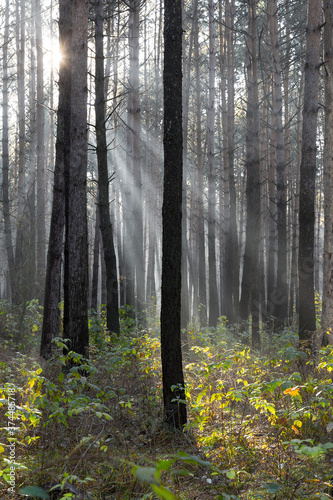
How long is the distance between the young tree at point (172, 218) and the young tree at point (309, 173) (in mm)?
4132

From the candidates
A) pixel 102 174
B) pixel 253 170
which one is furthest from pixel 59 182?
pixel 253 170

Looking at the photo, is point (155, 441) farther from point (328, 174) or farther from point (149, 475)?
point (328, 174)

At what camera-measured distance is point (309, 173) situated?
8398 mm

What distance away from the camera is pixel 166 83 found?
17.1 feet

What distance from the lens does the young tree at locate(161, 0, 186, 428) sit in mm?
5098

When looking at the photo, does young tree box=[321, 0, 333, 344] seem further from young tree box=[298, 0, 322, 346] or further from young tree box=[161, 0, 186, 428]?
young tree box=[161, 0, 186, 428]

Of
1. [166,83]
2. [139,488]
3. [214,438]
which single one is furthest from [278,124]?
[139,488]

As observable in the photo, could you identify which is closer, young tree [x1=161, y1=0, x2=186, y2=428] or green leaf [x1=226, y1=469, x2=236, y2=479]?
green leaf [x1=226, y1=469, x2=236, y2=479]

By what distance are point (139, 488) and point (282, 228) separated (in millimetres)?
11076

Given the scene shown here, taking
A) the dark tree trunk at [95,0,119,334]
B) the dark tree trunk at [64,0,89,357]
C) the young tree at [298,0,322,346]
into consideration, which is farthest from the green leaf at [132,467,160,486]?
the dark tree trunk at [95,0,119,334]

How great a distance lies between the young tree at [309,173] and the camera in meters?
8.17

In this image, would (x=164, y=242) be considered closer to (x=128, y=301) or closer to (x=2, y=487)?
(x=2, y=487)

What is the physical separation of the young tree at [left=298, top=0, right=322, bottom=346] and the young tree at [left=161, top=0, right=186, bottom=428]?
4.13 metres

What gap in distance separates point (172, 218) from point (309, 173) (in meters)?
4.53
